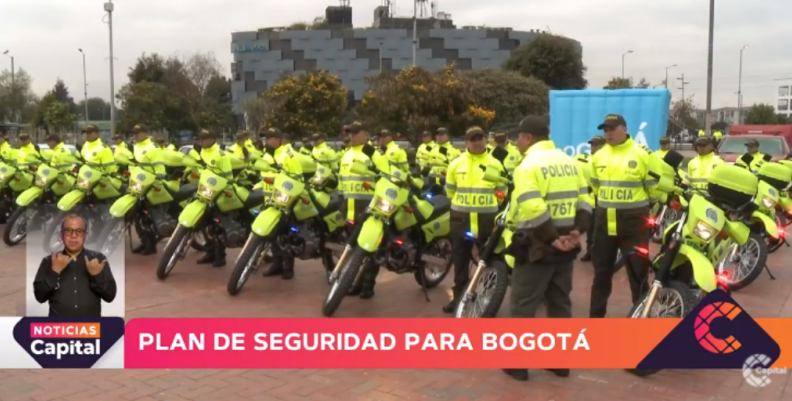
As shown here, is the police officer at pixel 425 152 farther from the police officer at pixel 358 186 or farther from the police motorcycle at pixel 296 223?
the police officer at pixel 358 186

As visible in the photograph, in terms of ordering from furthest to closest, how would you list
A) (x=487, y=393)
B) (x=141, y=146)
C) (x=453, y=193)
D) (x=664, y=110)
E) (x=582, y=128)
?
1. (x=582, y=128)
2. (x=664, y=110)
3. (x=141, y=146)
4. (x=453, y=193)
5. (x=487, y=393)

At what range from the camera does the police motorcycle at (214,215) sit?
785 centimetres

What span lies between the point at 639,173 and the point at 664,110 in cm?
785

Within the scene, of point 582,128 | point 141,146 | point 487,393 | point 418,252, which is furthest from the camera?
point 582,128

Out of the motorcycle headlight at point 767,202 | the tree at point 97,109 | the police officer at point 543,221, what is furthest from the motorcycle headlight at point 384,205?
the tree at point 97,109

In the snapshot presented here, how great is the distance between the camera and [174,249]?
7879mm

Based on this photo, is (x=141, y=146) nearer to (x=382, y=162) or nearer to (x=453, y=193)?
(x=382, y=162)

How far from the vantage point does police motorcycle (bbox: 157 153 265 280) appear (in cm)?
785

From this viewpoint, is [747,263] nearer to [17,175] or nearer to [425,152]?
[425,152]

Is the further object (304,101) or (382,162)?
(304,101)

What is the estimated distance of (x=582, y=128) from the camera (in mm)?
14094

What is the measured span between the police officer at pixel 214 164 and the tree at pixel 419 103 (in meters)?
16.8

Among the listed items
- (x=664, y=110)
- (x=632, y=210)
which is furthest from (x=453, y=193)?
(x=664, y=110)

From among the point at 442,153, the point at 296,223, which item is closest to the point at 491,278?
the point at 296,223
